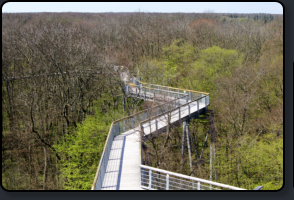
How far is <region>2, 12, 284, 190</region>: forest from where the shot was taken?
16.3 m

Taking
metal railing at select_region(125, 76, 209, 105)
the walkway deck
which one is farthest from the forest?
the walkway deck

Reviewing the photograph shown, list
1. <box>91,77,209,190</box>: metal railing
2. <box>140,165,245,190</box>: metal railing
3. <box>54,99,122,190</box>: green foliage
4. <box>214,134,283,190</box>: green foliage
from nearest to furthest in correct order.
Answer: <box>140,165,245,190</box>: metal railing → <box>91,77,209,190</box>: metal railing → <box>214,134,283,190</box>: green foliage → <box>54,99,122,190</box>: green foliage

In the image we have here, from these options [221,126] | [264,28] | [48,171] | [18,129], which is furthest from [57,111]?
[264,28]

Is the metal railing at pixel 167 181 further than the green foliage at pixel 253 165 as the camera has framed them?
No

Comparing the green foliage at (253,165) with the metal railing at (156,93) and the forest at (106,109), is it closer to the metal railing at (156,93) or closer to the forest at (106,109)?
the forest at (106,109)

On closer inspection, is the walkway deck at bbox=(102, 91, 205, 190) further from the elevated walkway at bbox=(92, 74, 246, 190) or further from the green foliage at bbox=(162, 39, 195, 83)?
the green foliage at bbox=(162, 39, 195, 83)

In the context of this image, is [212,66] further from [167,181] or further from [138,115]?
[167,181]

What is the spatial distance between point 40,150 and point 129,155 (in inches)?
586

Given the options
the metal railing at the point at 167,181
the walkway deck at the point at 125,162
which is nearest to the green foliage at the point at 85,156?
the walkway deck at the point at 125,162

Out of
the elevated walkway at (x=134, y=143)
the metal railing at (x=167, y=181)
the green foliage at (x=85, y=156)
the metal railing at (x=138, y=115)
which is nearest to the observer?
the metal railing at (x=167, y=181)

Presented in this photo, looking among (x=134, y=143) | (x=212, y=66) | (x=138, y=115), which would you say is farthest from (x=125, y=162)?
(x=212, y=66)

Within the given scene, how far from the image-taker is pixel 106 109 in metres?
25.7

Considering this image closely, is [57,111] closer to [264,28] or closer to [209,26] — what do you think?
[209,26]

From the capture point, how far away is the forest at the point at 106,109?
1633cm
